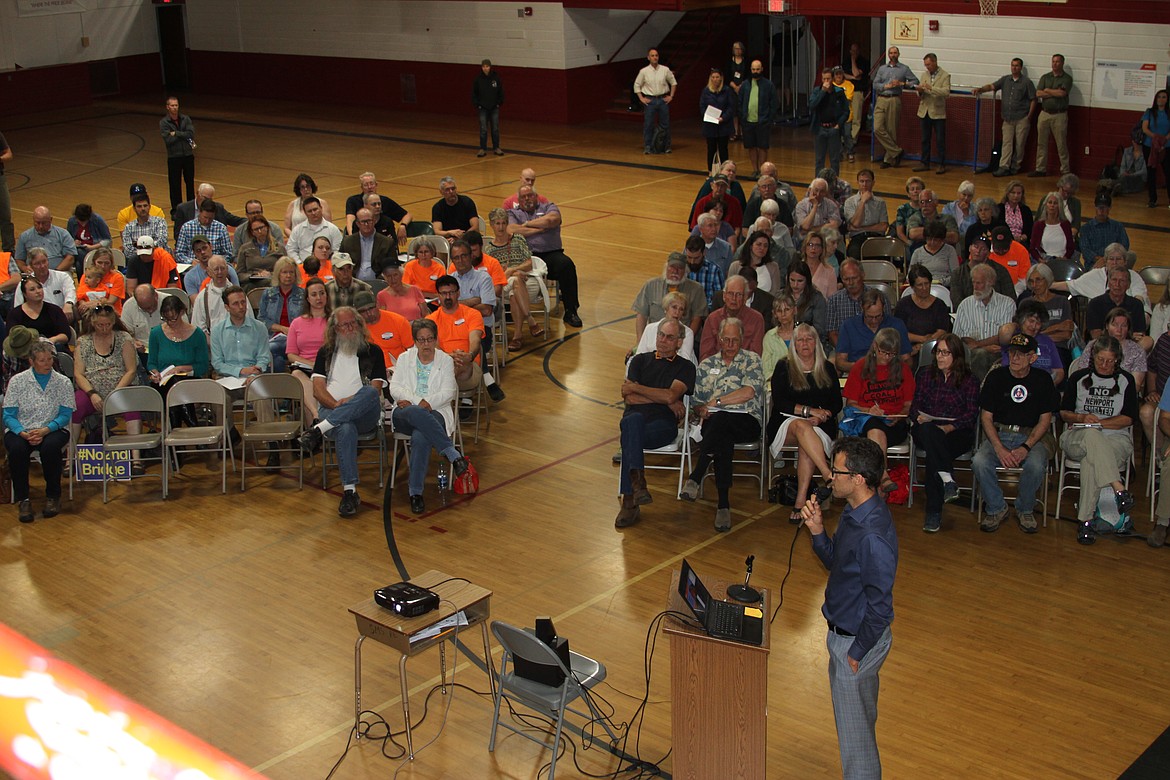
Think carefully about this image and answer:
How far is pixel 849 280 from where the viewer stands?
31.6ft

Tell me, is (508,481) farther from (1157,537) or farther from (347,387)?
(1157,537)

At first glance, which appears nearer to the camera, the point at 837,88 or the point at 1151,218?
the point at 1151,218

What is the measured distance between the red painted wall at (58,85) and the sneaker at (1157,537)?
2839cm

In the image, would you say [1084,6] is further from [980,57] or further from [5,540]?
[5,540]

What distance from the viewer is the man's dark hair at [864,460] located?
187 inches

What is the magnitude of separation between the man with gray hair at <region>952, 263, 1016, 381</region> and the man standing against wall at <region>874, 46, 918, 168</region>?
11070 mm

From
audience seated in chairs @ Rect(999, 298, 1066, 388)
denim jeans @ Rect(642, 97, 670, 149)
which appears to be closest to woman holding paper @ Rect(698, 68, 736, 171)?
denim jeans @ Rect(642, 97, 670, 149)

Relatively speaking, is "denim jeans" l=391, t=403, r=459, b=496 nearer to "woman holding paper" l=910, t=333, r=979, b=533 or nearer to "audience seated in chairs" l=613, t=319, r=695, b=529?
"audience seated in chairs" l=613, t=319, r=695, b=529

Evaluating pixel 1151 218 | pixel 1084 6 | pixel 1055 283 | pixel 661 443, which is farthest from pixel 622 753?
pixel 1084 6

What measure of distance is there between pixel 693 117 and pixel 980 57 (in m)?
7.64

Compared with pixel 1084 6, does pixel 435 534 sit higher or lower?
lower

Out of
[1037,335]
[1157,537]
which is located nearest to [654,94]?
[1037,335]

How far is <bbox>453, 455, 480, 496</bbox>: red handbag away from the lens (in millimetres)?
8688

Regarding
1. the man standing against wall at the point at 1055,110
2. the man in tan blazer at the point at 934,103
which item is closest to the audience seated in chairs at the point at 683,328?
the man standing against wall at the point at 1055,110
